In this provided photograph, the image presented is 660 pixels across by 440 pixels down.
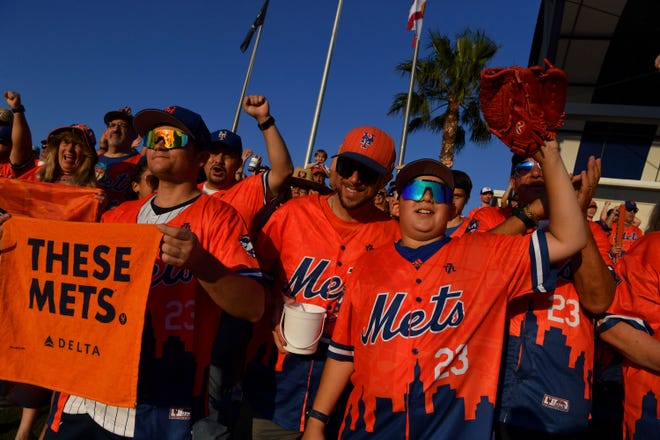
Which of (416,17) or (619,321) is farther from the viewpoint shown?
(416,17)

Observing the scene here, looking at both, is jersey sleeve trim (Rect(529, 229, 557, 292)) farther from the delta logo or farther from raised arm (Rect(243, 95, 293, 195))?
the delta logo

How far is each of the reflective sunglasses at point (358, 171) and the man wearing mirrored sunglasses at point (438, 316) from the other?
63 centimetres

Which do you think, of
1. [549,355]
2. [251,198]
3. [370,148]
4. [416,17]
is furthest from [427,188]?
[416,17]

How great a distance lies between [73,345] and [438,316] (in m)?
1.97

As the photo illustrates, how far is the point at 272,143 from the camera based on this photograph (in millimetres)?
3273

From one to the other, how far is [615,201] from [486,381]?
49.0 ft

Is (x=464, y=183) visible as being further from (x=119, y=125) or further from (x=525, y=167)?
(x=119, y=125)

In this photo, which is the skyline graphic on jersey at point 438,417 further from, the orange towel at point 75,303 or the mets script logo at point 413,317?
the orange towel at point 75,303

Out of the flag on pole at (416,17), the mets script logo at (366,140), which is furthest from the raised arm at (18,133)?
the flag on pole at (416,17)

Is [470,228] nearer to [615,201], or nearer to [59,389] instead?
[59,389]

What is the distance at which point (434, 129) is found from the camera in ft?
66.1

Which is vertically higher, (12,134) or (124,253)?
(12,134)

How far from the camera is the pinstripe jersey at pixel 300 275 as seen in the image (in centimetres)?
285

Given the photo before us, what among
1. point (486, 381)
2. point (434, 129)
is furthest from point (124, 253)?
point (434, 129)
